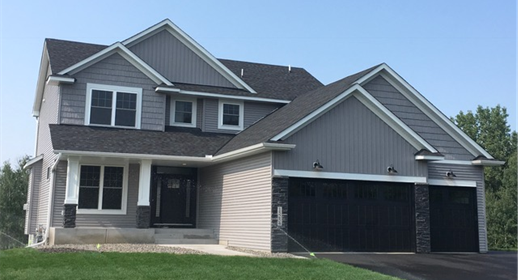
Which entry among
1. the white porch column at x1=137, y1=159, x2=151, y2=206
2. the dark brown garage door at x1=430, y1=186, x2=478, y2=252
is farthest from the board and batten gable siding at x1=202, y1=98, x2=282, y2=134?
the dark brown garage door at x1=430, y1=186, x2=478, y2=252

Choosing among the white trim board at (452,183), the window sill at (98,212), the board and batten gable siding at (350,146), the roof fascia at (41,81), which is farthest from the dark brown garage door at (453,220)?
the roof fascia at (41,81)

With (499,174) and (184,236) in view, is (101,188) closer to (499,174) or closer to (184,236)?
(184,236)

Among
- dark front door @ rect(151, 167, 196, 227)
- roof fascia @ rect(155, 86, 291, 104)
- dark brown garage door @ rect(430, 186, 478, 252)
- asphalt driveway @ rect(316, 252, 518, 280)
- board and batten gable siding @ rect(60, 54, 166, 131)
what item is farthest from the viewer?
roof fascia @ rect(155, 86, 291, 104)

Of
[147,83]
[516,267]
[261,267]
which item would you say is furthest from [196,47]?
[516,267]

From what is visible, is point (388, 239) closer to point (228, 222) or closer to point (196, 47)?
point (228, 222)

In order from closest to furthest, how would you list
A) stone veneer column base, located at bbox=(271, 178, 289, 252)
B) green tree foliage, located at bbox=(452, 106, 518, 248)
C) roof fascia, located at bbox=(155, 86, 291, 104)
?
1. stone veneer column base, located at bbox=(271, 178, 289, 252)
2. roof fascia, located at bbox=(155, 86, 291, 104)
3. green tree foliage, located at bbox=(452, 106, 518, 248)

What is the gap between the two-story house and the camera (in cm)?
1736

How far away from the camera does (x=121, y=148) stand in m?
18.8

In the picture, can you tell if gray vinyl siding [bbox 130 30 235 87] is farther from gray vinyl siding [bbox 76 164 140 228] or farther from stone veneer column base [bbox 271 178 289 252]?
stone veneer column base [bbox 271 178 289 252]

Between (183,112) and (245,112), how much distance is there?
2.57 metres

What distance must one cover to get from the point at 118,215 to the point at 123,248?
4371 millimetres

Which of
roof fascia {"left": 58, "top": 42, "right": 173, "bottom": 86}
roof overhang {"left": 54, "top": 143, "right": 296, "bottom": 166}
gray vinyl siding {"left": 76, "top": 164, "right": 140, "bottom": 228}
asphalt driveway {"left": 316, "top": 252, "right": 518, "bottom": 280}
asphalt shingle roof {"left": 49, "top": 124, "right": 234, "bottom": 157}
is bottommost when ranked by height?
asphalt driveway {"left": 316, "top": 252, "right": 518, "bottom": 280}

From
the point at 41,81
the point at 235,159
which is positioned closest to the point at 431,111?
the point at 235,159

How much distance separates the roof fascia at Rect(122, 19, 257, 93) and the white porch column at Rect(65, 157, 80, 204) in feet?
20.9
